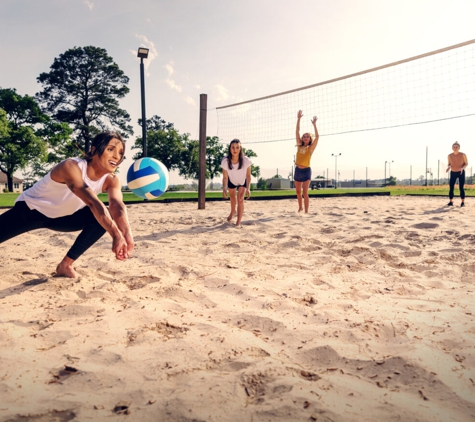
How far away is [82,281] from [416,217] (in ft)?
17.2

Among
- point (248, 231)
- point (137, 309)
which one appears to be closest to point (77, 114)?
point (248, 231)

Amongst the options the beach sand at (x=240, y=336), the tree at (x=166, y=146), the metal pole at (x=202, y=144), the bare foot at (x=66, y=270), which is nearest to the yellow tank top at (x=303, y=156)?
the metal pole at (x=202, y=144)

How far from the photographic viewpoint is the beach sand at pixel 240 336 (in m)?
1.27

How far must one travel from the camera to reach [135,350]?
164cm

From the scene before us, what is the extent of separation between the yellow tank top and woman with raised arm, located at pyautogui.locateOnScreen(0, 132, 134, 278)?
4665 mm

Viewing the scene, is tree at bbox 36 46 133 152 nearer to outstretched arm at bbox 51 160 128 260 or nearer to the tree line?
the tree line

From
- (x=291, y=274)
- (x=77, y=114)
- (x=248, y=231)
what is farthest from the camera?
(x=77, y=114)

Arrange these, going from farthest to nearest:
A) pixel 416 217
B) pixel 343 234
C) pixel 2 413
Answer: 1. pixel 416 217
2. pixel 343 234
3. pixel 2 413

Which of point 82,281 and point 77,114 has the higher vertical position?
point 77,114

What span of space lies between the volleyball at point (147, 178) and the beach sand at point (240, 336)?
167 cm

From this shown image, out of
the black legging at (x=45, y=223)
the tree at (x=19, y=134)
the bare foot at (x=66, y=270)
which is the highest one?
the tree at (x=19, y=134)

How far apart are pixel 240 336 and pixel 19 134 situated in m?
34.2

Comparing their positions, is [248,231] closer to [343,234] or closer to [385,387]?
[343,234]

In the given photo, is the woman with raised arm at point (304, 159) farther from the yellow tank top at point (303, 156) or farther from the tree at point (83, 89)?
the tree at point (83, 89)
